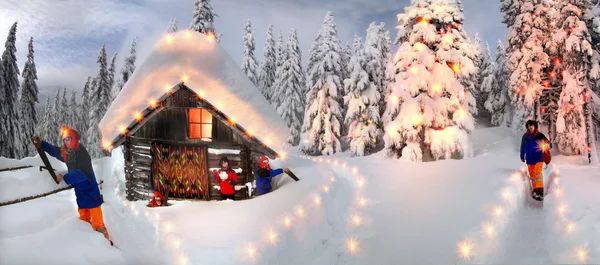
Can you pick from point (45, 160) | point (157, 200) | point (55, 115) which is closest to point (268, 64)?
point (55, 115)

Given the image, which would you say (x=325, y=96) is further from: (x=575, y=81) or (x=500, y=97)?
(x=500, y=97)

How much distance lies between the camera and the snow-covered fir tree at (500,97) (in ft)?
124

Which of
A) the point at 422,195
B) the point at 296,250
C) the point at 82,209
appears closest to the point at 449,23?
the point at 422,195

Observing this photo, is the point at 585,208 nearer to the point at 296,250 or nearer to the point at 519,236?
the point at 519,236

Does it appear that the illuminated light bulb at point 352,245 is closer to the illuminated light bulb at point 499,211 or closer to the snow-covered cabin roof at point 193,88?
the illuminated light bulb at point 499,211

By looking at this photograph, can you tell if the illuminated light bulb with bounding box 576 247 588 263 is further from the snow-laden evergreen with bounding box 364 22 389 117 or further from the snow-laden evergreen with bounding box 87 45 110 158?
Answer: the snow-laden evergreen with bounding box 87 45 110 158

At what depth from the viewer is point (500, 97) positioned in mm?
40281

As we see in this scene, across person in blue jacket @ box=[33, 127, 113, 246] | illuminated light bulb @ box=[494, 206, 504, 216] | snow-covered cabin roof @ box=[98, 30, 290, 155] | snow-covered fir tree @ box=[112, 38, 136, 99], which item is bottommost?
illuminated light bulb @ box=[494, 206, 504, 216]

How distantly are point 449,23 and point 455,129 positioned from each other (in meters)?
5.78

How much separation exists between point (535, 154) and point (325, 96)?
20290 millimetres

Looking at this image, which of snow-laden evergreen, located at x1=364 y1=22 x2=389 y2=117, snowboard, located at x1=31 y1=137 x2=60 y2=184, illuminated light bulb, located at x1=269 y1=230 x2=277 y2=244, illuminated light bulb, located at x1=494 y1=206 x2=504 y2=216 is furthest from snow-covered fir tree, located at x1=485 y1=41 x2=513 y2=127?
snowboard, located at x1=31 y1=137 x2=60 y2=184

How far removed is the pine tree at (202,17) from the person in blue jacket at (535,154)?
21.2 metres

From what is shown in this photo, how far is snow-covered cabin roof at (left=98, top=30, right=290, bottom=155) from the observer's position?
10727mm

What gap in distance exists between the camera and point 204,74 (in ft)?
37.1
